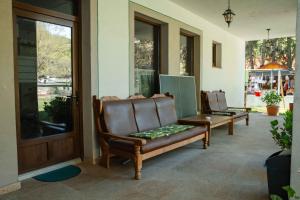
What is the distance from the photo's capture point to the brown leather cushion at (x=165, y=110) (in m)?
4.48

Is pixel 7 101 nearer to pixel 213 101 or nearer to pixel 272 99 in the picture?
pixel 213 101

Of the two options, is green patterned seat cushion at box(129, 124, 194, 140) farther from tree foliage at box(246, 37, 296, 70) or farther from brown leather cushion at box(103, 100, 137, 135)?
tree foliage at box(246, 37, 296, 70)

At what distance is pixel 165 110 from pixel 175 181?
1.75 metres

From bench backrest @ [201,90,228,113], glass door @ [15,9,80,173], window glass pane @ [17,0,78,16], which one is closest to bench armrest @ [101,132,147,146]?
glass door @ [15,9,80,173]

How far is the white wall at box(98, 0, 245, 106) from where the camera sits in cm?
383

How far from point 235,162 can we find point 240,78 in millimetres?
6618

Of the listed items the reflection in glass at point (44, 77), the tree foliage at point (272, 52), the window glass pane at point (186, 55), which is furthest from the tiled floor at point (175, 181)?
the tree foliage at point (272, 52)

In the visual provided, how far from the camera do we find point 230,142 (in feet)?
16.8

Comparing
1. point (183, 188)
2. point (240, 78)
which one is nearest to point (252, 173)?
point (183, 188)

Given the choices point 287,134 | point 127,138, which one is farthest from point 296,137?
point 127,138

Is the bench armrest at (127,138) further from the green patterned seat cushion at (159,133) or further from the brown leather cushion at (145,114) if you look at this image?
the brown leather cushion at (145,114)

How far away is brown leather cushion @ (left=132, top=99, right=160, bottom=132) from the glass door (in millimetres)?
905

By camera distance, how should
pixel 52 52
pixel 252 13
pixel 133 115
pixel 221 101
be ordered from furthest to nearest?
1. pixel 221 101
2. pixel 252 13
3. pixel 133 115
4. pixel 52 52

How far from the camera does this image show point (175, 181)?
3070mm
